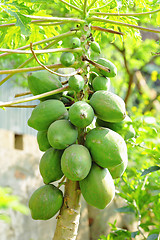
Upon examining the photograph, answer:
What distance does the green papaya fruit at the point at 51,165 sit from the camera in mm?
878

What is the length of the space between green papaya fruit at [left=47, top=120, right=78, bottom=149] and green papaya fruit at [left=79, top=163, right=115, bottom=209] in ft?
0.34

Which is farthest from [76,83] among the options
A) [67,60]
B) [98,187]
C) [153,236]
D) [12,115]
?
[12,115]

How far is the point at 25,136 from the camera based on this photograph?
3291 millimetres

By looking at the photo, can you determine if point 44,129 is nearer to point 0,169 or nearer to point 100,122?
point 100,122

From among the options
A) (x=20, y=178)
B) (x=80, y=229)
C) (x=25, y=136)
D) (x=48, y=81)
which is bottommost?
→ (x=80, y=229)

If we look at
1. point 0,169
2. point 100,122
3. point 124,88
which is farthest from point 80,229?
point 124,88

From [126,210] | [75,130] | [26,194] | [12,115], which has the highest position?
[75,130]

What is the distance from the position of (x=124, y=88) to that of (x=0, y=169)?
3.07 meters


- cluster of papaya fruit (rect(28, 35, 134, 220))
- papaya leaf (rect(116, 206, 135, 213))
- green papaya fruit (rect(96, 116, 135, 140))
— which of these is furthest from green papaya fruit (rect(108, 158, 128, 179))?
papaya leaf (rect(116, 206, 135, 213))

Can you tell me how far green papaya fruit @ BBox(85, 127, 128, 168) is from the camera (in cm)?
80

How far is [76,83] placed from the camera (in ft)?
2.88

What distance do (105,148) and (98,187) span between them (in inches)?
4.2

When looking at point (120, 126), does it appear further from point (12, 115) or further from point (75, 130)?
point (12, 115)

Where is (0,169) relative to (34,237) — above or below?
above
